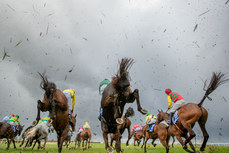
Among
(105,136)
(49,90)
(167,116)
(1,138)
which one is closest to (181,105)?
(167,116)

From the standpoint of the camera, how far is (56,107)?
6402 mm

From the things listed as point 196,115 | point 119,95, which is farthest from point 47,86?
point 196,115

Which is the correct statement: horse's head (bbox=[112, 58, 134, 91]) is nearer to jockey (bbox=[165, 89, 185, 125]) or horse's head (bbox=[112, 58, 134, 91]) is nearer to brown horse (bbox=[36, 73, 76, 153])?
brown horse (bbox=[36, 73, 76, 153])

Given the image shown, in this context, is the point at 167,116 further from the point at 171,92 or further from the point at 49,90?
the point at 49,90

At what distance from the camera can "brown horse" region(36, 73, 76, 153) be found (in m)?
6.29

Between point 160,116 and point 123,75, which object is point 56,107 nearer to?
point 123,75

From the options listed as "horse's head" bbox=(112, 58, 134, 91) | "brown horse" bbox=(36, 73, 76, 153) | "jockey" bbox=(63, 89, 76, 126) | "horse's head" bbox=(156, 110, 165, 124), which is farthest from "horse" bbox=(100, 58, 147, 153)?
"horse's head" bbox=(156, 110, 165, 124)

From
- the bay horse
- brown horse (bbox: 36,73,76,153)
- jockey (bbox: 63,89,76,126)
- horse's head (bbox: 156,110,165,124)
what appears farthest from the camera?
horse's head (bbox: 156,110,165,124)

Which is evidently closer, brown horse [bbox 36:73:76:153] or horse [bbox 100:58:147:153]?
horse [bbox 100:58:147:153]

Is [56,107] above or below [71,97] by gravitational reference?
below

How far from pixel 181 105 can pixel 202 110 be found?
1197 millimetres

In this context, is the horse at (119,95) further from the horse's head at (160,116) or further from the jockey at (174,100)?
the horse's head at (160,116)

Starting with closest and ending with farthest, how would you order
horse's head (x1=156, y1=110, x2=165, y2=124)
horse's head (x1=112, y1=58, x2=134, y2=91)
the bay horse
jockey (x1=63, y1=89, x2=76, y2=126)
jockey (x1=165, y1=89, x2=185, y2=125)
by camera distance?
horse's head (x1=112, y1=58, x2=134, y2=91) → jockey (x1=63, y1=89, x2=76, y2=126) → the bay horse → jockey (x1=165, y1=89, x2=185, y2=125) → horse's head (x1=156, y1=110, x2=165, y2=124)

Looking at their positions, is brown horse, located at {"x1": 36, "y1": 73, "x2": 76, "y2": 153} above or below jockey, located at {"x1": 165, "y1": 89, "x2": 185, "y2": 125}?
below
